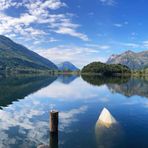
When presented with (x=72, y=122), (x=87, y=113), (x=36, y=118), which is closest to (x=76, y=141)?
(x=72, y=122)

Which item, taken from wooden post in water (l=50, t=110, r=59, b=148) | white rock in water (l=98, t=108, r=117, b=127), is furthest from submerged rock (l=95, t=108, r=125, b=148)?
wooden post in water (l=50, t=110, r=59, b=148)

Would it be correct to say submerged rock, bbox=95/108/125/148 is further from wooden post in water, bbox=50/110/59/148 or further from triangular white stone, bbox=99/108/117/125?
wooden post in water, bbox=50/110/59/148

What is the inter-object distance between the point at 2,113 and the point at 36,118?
8956 millimetres

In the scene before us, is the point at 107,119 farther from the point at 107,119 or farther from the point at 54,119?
the point at 54,119

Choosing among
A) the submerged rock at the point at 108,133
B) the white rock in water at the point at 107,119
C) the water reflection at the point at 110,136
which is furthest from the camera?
the white rock in water at the point at 107,119

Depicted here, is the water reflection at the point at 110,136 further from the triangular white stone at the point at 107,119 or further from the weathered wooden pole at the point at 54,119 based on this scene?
the weathered wooden pole at the point at 54,119

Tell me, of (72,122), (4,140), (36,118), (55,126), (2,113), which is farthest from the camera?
(2,113)

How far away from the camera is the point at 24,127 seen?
41.3 meters

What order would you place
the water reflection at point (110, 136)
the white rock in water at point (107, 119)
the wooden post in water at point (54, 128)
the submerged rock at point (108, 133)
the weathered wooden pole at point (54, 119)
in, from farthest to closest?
the white rock in water at point (107, 119) → the weathered wooden pole at point (54, 119) → the wooden post in water at point (54, 128) → the submerged rock at point (108, 133) → the water reflection at point (110, 136)

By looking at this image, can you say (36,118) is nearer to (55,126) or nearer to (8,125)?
(8,125)

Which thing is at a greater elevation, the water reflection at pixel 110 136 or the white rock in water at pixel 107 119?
the white rock in water at pixel 107 119

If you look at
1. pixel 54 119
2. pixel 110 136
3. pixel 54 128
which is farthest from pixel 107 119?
pixel 54 119

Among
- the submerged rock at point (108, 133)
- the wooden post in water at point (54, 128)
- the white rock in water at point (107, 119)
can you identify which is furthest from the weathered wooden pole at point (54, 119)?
the white rock in water at point (107, 119)

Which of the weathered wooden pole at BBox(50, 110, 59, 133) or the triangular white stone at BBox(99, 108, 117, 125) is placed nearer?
the weathered wooden pole at BBox(50, 110, 59, 133)
